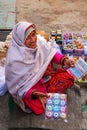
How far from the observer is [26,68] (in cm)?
292

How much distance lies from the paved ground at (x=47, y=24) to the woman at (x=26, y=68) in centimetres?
13

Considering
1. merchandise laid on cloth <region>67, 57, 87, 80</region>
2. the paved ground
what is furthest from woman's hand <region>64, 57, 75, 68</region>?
merchandise laid on cloth <region>67, 57, 87, 80</region>

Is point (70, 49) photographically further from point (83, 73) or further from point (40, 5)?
point (40, 5)

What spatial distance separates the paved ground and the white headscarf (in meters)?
0.17

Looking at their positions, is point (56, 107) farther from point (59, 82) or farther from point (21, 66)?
point (21, 66)

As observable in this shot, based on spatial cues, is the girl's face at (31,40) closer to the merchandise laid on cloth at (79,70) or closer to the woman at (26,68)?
the woman at (26,68)

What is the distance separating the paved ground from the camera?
9.73 feet

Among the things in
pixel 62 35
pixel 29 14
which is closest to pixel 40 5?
pixel 29 14

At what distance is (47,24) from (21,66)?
2.13m

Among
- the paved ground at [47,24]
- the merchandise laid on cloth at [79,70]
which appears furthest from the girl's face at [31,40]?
the merchandise laid on cloth at [79,70]

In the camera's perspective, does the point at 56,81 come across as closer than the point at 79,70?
Yes

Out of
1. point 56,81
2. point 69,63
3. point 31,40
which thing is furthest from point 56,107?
point 31,40

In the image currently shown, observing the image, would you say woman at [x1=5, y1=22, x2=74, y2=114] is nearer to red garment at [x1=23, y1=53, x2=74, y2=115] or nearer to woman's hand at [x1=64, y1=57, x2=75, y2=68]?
red garment at [x1=23, y1=53, x2=74, y2=115]

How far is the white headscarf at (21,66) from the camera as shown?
113 inches
